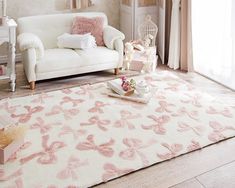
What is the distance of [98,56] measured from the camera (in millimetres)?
4121

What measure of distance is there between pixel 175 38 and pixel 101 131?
2174 millimetres

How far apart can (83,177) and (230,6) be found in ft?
8.75

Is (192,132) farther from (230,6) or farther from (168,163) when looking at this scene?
(230,6)

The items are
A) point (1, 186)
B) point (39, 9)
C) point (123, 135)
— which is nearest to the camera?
point (1, 186)

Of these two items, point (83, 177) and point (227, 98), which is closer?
point (83, 177)

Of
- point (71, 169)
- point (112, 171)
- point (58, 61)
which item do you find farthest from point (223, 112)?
point (58, 61)

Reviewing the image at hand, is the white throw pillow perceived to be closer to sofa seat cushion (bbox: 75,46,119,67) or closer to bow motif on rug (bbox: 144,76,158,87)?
sofa seat cushion (bbox: 75,46,119,67)

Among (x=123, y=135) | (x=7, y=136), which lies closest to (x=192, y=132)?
(x=123, y=135)

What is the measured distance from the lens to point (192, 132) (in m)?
2.93

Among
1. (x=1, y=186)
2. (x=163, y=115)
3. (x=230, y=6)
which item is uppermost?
(x=230, y=6)

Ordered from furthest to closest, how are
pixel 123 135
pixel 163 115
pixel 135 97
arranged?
pixel 135 97, pixel 163 115, pixel 123 135

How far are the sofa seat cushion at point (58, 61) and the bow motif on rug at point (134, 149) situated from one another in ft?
4.93

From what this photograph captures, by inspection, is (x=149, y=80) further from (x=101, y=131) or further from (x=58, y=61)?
(x=101, y=131)

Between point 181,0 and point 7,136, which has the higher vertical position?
point 181,0
